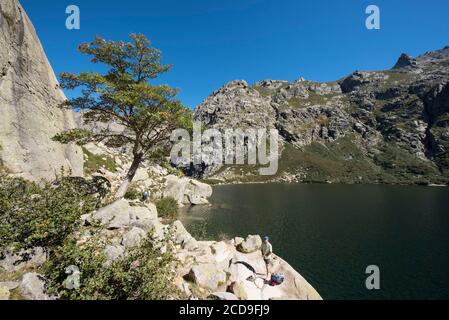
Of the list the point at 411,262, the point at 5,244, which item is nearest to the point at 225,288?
the point at 5,244

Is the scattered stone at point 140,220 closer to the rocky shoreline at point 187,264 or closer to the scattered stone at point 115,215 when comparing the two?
the rocky shoreline at point 187,264

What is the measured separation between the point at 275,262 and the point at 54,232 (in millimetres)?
15870

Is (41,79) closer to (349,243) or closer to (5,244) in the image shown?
(5,244)

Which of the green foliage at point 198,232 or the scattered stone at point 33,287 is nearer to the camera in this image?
the scattered stone at point 33,287

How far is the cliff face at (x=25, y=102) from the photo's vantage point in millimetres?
18766

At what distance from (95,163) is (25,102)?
70.2 ft

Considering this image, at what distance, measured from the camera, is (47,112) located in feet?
77.3

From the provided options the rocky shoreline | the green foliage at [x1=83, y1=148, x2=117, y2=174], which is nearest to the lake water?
the rocky shoreline

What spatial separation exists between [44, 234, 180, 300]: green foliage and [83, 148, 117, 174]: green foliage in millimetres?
27321

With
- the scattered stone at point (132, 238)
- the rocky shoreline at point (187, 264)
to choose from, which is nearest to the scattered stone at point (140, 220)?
the rocky shoreline at point (187, 264)

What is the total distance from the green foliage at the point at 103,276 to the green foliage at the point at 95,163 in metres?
27.3

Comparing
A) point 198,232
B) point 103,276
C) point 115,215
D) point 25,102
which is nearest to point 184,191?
point 198,232

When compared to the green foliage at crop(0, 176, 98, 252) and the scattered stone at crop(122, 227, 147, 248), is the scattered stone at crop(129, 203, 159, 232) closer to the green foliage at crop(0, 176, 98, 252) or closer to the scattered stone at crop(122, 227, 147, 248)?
the scattered stone at crop(122, 227, 147, 248)

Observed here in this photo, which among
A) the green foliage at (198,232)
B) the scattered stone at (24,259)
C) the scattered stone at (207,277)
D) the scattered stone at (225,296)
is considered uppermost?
the scattered stone at (24,259)
